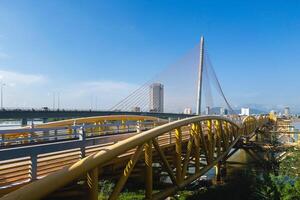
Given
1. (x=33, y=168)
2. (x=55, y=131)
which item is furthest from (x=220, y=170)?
(x=33, y=168)

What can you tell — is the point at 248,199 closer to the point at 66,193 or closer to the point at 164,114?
the point at 66,193

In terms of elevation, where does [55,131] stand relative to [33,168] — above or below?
above

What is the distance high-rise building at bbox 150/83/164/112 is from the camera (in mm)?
62250

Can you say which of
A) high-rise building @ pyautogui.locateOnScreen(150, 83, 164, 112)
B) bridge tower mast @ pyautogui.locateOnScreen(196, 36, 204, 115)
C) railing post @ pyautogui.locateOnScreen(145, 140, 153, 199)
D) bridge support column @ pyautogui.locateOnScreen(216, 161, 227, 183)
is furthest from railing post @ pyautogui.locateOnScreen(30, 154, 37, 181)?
high-rise building @ pyautogui.locateOnScreen(150, 83, 164, 112)

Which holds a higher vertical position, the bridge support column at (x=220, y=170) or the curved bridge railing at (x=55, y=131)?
the curved bridge railing at (x=55, y=131)

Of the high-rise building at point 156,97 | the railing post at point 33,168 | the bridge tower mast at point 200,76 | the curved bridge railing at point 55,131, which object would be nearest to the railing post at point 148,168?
the curved bridge railing at point 55,131

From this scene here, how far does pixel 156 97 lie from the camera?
2640 inches

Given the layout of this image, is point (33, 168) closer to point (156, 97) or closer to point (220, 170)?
point (220, 170)

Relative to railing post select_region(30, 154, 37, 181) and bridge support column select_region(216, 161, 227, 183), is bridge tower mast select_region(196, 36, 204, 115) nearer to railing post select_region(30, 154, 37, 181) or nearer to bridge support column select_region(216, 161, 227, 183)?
bridge support column select_region(216, 161, 227, 183)

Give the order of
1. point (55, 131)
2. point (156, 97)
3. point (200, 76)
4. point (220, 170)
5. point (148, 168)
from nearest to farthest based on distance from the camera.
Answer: point (148, 168) → point (55, 131) → point (220, 170) → point (200, 76) → point (156, 97)

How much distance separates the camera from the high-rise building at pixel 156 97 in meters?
62.2

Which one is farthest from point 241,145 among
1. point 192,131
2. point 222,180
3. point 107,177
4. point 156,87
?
point 156,87

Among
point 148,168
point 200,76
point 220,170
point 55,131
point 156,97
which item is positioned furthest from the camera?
point 156,97

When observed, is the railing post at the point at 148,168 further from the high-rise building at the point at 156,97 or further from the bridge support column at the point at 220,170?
the high-rise building at the point at 156,97
